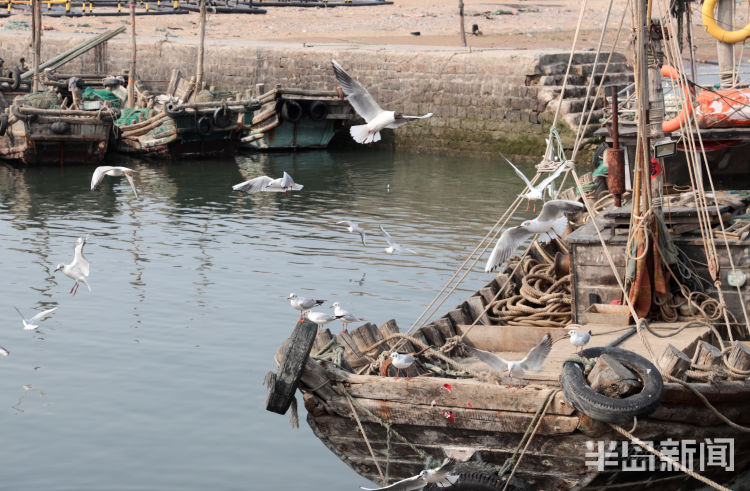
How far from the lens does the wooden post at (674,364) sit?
20.0ft

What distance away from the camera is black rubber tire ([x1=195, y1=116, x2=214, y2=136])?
24.2m

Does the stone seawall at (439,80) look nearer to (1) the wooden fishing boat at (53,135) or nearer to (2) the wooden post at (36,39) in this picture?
(2) the wooden post at (36,39)

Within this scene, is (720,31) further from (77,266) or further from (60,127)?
(60,127)

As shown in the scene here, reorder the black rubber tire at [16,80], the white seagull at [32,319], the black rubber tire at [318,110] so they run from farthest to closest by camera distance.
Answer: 1. the black rubber tire at [16,80]
2. the black rubber tire at [318,110]
3. the white seagull at [32,319]

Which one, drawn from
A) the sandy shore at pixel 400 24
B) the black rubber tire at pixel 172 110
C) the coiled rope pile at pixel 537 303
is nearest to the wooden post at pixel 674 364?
the coiled rope pile at pixel 537 303

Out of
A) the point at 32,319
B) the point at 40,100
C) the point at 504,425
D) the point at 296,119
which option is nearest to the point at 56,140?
the point at 40,100

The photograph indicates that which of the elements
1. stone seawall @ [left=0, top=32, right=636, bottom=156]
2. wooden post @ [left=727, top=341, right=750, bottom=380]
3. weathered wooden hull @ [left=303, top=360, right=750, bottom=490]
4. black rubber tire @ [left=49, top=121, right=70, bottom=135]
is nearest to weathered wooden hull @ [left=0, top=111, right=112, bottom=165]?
black rubber tire @ [left=49, top=121, right=70, bottom=135]

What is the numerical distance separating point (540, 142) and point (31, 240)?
1255cm

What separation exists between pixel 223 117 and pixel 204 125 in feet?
1.60

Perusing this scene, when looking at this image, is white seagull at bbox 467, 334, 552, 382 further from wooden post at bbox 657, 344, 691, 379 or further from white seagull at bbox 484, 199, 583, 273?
white seagull at bbox 484, 199, 583, 273

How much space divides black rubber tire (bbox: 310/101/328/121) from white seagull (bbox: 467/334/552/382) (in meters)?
19.7

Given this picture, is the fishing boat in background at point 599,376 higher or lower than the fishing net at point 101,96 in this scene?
lower

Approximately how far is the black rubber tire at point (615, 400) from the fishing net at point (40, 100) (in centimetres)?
2037

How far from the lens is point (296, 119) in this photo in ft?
84.2
